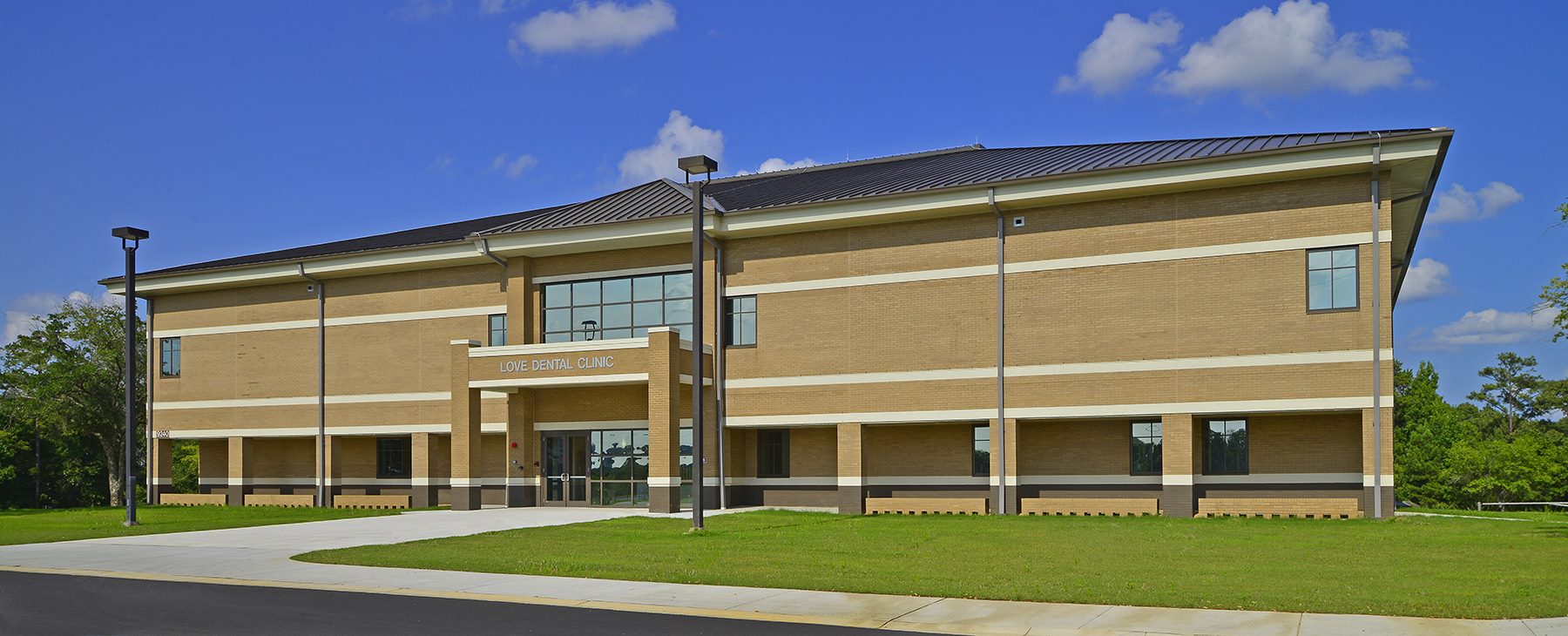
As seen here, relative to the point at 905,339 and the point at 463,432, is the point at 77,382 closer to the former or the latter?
the point at 463,432

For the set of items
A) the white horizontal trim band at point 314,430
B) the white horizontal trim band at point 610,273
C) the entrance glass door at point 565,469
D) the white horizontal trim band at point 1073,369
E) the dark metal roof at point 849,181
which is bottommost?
the entrance glass door at point 565,469

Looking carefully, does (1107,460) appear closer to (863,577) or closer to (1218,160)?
(1218,160)

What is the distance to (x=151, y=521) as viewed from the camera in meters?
A: 33.3

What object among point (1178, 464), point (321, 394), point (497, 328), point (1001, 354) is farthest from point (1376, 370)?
point (321, 394)

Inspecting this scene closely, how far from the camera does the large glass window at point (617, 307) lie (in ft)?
121

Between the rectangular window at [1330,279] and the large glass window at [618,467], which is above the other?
the rectangular window at [1330,279]

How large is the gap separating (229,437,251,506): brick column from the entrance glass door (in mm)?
13514

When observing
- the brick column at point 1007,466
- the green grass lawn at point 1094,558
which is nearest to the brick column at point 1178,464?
the green grass lawn at point 1094,558

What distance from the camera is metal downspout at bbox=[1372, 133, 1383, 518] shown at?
28.7 metres

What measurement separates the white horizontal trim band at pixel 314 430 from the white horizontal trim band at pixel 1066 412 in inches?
387

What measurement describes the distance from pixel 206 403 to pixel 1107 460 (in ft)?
106

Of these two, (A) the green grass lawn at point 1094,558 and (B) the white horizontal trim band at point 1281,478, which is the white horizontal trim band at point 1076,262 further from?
(A) the green grass lawn at point 1094,558

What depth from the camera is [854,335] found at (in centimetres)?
3484

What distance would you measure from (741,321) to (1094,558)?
18.6 meters
